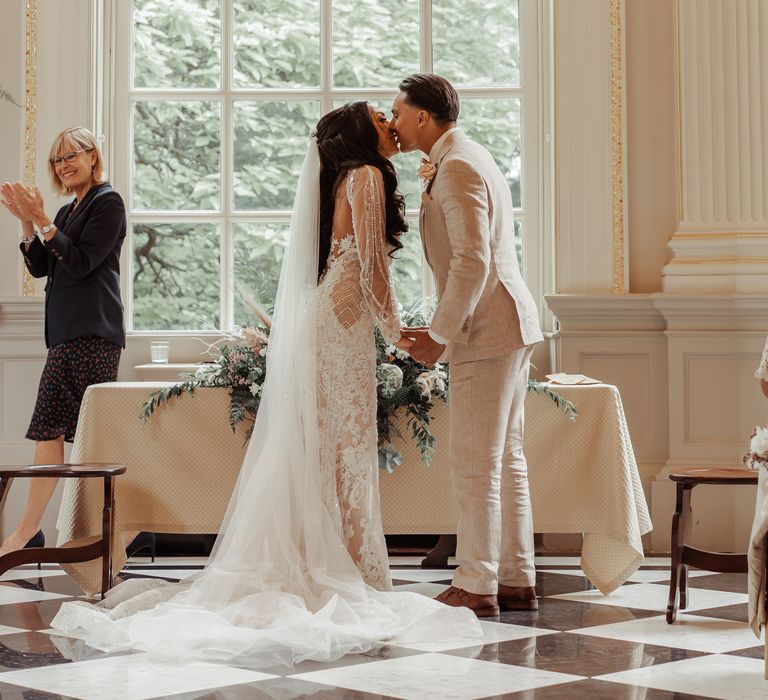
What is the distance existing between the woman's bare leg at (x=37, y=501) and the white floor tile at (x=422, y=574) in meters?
1.46

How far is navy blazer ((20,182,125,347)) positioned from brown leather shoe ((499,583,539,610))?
6.26ft

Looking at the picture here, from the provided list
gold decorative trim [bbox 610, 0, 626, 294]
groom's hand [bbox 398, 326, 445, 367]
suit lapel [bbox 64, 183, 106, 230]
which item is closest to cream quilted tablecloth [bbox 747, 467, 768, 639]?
groom's hand [bbox 398, 326, 445, 367]

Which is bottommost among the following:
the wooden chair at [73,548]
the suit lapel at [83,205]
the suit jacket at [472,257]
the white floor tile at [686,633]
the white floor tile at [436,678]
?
the white floor tile at [686,633]

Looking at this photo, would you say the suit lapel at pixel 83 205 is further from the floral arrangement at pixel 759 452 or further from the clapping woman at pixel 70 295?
the floral arrangement at pixel 759 452

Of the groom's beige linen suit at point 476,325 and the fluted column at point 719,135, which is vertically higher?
the fluted column at point 719,135

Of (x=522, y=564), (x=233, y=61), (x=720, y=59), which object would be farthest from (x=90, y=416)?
(x=720, y=59)

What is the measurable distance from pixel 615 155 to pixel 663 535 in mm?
1823

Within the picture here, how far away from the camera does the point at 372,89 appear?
19.5 feet

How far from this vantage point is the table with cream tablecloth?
428cm

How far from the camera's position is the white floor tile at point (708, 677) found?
2.83 meters

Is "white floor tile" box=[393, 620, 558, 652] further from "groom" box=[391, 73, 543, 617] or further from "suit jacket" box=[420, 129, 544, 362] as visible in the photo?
"suit jacket" box=[420, 129, 544, 362]

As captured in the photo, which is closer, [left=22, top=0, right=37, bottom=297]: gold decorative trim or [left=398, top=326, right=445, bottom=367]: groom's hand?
[left=398, top=326, right=445, bottom=367]: groom's hand

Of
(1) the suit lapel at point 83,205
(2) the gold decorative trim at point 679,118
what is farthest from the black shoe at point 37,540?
(2) the gold decorative trim at point 679,118

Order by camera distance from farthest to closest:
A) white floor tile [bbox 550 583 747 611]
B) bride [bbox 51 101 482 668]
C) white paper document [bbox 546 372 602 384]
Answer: white paper document [bbox 546 372 602 384] → white floor tile [bbox 550 583 747 611] → bride [bbox 51 101 482 668]
